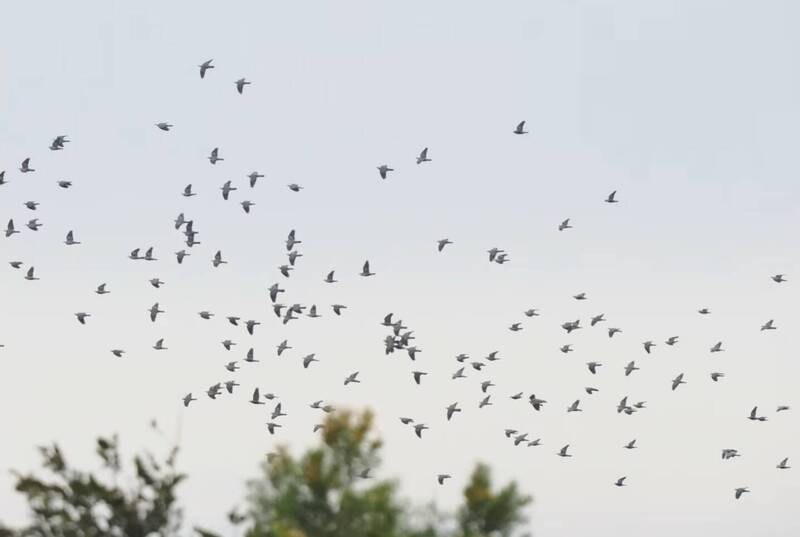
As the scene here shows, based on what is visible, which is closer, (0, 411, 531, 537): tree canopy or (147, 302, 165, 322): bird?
(0, 411, 531, 537): tree canopy

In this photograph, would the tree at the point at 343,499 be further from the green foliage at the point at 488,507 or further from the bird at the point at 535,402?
the bird at the point at 535,402

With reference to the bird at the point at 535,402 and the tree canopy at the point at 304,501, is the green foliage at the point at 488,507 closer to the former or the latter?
the tree canopy at the point at 304,501

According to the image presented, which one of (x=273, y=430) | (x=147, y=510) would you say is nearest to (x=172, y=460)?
(x=147, y=510)

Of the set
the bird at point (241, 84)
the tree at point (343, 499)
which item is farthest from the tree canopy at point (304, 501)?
the bird at point (241, 84)

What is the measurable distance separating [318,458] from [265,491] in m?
3.17

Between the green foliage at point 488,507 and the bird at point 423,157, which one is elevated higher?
the bird at point 423,157

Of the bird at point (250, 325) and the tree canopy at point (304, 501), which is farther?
the bird at point (250, 325)

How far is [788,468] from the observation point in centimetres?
6694

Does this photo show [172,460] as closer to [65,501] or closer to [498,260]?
[65,501]

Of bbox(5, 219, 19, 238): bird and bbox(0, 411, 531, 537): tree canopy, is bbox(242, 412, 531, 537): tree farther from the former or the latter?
bbox(5, 219, 19, 238): bird

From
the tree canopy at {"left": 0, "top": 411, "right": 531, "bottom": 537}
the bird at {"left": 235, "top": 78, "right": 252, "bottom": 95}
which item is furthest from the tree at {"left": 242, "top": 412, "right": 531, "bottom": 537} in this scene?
the bird at {"left": 235, "top": 78, "right": 252, "bottom": 95}

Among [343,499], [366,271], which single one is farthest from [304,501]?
[366,271]

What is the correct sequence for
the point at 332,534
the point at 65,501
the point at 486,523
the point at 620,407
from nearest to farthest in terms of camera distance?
the point at 65,501, the point at 332,534, the point at 486,523, the point at 620,407

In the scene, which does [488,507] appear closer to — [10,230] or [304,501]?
[304,501]
